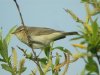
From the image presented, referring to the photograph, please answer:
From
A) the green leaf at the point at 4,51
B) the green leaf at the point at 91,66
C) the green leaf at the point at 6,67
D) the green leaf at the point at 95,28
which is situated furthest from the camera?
the green leaf at the point at 4,51

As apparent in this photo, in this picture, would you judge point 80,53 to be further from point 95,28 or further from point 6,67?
point 6,67

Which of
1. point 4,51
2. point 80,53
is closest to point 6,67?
point 4,51

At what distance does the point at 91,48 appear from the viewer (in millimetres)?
1725

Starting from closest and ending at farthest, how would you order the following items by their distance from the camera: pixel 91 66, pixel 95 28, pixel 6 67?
1. pixel 91 66
2. pixel 95 28
3. pixel 6 67

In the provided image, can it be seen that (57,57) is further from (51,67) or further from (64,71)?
(64,71)

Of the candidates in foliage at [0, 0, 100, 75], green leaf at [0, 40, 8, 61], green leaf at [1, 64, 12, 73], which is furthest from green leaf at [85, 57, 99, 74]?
green leaf at [0, 40, 8, 61]

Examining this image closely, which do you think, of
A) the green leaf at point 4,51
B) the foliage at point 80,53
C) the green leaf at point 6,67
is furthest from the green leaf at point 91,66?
the green leaf at point 4,51

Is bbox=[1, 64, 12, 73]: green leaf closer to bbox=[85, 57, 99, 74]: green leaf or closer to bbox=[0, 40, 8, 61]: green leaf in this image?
bbox=[0, 40, 8, 61]: green leaf

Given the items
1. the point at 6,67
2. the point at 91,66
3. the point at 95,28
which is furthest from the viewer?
the point at 6,67

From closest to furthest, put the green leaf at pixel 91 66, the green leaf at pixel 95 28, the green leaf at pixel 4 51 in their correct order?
the green leaf at pixel 91 66
the green leaf at pixel 95 28
the green leaf at pixel 4 51

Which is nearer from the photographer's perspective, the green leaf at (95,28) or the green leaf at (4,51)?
the green leaf at (95,28)

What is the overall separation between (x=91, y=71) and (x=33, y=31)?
23.0 ft

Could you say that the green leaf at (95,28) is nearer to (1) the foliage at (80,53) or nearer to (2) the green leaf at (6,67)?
(1) the foliage at (80,53)

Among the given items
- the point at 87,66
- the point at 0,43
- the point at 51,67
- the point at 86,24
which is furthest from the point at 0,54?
the point at 87,66
